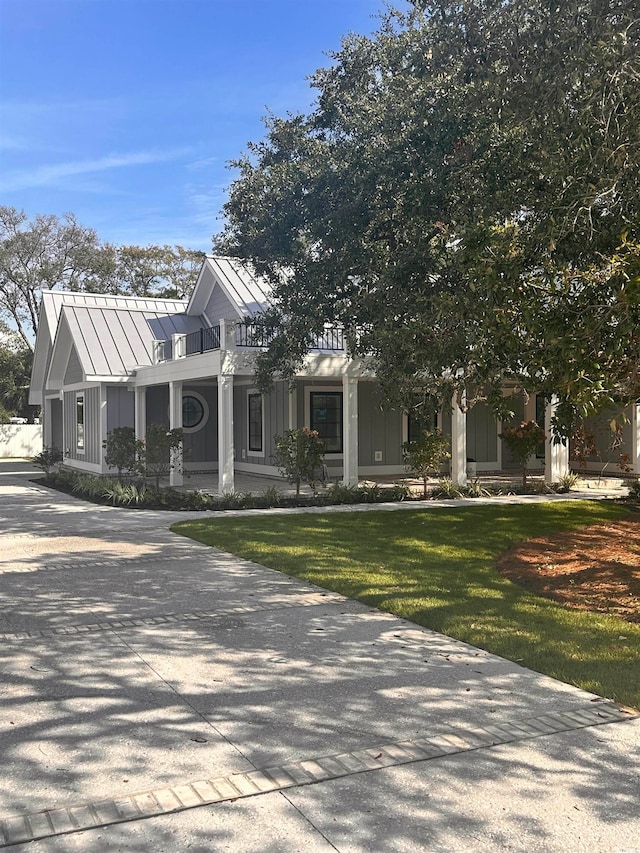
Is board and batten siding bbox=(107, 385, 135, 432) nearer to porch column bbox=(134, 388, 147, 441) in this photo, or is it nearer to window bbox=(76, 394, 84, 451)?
porch column bbox=(134, 388, 147, 441)

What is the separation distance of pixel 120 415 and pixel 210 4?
11.7 m

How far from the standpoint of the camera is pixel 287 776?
348 cm

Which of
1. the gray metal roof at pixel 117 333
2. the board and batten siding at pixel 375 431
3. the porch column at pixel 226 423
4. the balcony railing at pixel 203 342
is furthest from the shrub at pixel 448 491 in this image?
the gray metal roof at pixel 117 333

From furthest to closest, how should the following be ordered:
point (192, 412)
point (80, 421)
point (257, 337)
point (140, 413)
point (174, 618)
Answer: point (80, 421)
point (192, 412)
point (140, 413)
point (257, 337)
point (174, 618)

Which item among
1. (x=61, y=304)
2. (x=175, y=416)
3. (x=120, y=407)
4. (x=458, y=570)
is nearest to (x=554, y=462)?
(x=175, y=416)

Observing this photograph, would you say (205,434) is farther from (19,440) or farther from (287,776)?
(287,776)

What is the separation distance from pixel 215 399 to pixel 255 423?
6.78ft

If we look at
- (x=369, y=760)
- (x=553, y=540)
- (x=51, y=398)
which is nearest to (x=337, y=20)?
(x=553, y=540)

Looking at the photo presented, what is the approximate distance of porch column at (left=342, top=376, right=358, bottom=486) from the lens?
52.0 ft

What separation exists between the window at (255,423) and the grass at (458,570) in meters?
7.51

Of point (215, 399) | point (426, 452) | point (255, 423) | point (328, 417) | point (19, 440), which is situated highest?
point (215, 399)

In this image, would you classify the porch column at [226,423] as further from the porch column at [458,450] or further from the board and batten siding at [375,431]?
the board and batten siding at [375,431]

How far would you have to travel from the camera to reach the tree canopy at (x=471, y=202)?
664cm

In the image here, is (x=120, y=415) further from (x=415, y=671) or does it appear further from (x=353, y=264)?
(x=415, y=671)
